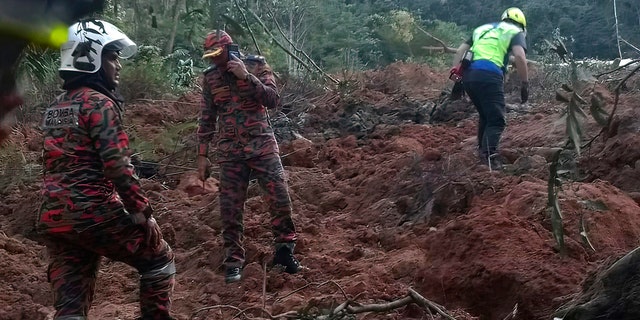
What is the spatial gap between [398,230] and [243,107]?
1.74 m

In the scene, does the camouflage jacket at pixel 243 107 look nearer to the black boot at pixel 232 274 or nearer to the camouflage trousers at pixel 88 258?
the black boot at pixel 232 274

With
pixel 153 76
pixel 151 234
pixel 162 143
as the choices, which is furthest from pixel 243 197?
pixel 153 76

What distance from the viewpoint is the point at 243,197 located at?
17.9ft

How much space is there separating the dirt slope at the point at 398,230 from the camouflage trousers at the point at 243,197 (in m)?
0.27

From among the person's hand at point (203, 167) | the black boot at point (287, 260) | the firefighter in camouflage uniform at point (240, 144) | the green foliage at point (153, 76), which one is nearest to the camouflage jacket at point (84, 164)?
the firefighter in camouflage uniform at point (240, 144)

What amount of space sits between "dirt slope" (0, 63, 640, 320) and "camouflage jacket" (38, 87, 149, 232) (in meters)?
1.06

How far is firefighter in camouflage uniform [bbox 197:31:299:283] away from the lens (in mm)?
5293

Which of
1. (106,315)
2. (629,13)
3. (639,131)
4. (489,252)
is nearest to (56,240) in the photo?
(106,315)

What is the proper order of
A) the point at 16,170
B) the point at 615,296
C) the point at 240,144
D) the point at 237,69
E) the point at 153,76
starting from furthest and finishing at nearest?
1. the point at 153,76
2. the point at 16,170
3. the point at 240,144
4. the point at 237,69
5. the point at 615,296

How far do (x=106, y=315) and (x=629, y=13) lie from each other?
26.1 meters

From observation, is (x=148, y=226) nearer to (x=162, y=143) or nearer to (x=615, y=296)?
(x=615, y=296)

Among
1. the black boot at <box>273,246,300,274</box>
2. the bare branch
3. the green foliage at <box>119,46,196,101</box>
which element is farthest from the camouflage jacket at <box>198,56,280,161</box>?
the green foliage at <box>119,46,196,101</box>

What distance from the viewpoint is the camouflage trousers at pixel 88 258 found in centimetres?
368

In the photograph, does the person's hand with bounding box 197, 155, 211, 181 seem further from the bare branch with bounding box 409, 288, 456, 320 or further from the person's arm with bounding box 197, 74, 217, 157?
the bare branch with bounding box 409, 288, 456, 320
